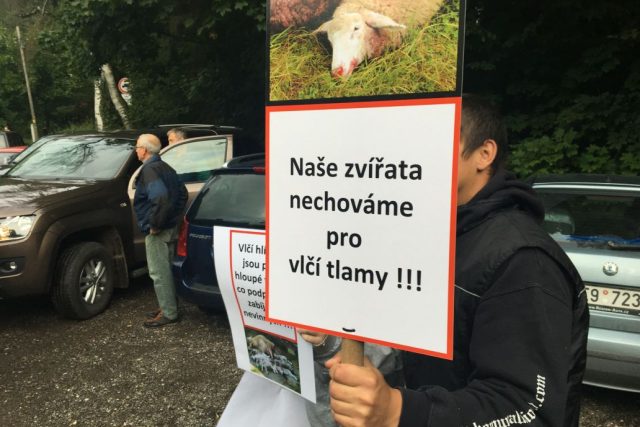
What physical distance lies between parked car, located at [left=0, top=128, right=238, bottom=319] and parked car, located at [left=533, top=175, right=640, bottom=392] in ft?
13.9

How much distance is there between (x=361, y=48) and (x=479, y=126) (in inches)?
15.6

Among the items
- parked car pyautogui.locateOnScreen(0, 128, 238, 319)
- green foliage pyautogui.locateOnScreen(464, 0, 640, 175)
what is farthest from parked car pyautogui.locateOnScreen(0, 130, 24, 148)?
green foliage pyautogui.locateOnScreen(464, 0, 640, 175)

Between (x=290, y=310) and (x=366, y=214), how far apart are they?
335 mm

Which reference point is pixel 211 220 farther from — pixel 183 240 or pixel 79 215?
pixel 79 215

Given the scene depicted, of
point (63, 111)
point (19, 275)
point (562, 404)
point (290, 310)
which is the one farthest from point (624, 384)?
point (63, 111)

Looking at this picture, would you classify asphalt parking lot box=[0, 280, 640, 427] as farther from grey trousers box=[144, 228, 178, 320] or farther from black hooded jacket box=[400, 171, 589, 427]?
black hooded jacket box=[400, 171, 589, 427]

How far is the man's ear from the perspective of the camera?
133 centimetres

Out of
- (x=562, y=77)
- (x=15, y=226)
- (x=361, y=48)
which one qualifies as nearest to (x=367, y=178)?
(x=361, y=48)

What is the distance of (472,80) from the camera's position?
8594 millimetres

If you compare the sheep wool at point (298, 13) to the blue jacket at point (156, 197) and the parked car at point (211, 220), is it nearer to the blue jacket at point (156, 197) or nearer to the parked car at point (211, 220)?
the parked car at point (211, 220)

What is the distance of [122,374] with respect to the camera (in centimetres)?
406

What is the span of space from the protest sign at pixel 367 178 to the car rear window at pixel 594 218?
2654 mm

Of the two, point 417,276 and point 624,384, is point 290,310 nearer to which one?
point 417,276

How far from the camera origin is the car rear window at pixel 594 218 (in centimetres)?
333
